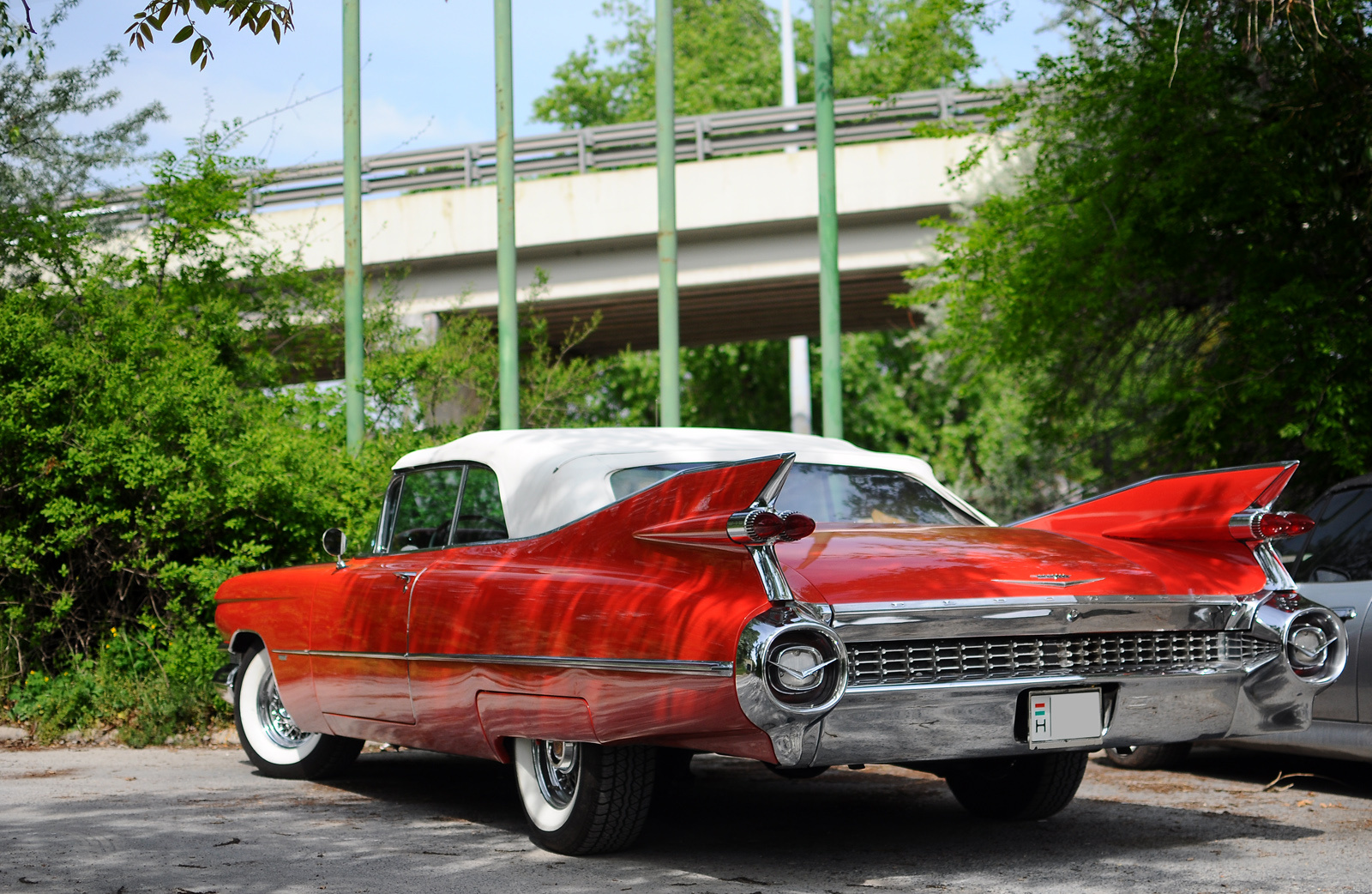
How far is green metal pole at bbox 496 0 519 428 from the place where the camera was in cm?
1264

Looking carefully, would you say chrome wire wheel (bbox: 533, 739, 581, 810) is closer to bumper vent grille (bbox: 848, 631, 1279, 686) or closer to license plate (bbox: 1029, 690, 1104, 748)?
bumper vent grille (bbox: 848, 631, 1279, 686)

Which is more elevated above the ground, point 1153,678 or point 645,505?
point 645,505

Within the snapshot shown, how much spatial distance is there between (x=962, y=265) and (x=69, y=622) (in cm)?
951

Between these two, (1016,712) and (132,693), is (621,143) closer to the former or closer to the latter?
(132,693)

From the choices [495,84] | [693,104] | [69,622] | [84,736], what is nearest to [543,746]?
[84,736]

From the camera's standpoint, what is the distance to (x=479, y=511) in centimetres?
580

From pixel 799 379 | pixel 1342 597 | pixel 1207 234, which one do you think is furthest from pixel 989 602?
pixel 799 379

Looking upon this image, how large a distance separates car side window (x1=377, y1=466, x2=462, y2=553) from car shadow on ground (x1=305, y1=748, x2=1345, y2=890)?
1.18 meters

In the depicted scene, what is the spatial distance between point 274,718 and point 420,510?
1.75 metres

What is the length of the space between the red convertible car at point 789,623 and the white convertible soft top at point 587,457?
0.04 feet

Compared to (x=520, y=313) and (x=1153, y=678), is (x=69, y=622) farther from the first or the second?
(x=520, y=313)

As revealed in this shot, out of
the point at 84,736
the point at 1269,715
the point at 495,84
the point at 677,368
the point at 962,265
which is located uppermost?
the point at 495,84

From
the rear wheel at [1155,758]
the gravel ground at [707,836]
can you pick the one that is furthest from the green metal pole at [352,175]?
the rear wheel at [1155,758]

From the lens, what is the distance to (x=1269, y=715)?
15.8 ft
